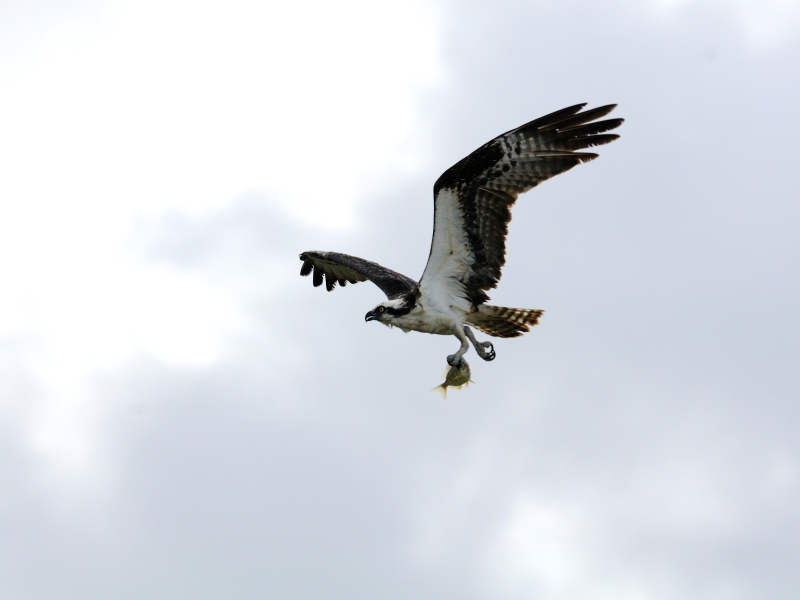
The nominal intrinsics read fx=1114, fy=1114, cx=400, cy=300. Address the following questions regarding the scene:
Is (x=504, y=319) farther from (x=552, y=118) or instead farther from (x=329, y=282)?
(x=329, y=282)

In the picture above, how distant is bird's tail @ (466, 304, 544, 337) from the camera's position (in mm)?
15203

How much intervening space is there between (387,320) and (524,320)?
1.89 metres

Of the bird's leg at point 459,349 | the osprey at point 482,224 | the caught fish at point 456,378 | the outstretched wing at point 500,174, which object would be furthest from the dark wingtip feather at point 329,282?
the outstretched wing at point 500,174

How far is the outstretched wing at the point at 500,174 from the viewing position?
1369cm

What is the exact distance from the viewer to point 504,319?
15297 millimetres

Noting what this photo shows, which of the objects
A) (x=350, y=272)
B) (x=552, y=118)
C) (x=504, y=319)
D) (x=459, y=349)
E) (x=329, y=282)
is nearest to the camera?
(x=552, y=118)

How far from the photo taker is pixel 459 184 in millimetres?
13883

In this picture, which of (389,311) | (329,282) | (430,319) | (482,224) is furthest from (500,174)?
(329,282)

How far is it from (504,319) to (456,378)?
3.61 ft

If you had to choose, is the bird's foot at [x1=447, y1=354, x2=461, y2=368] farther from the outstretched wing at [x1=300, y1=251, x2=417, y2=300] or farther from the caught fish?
the outstretched wing at [x1=300, y1=251, x2=417, y2=300]

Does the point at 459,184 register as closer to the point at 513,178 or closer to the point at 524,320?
the point at 513,178

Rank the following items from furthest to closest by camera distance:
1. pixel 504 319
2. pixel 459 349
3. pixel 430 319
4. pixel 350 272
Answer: pixel 350 272 < pixel 504 319 < pixel 430 319 < pixel 459 349

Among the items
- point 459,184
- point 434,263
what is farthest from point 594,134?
point 434,263

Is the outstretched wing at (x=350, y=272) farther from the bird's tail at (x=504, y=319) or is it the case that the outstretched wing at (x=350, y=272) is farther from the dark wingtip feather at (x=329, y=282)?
the bird's tail at (x=504, y=319)
